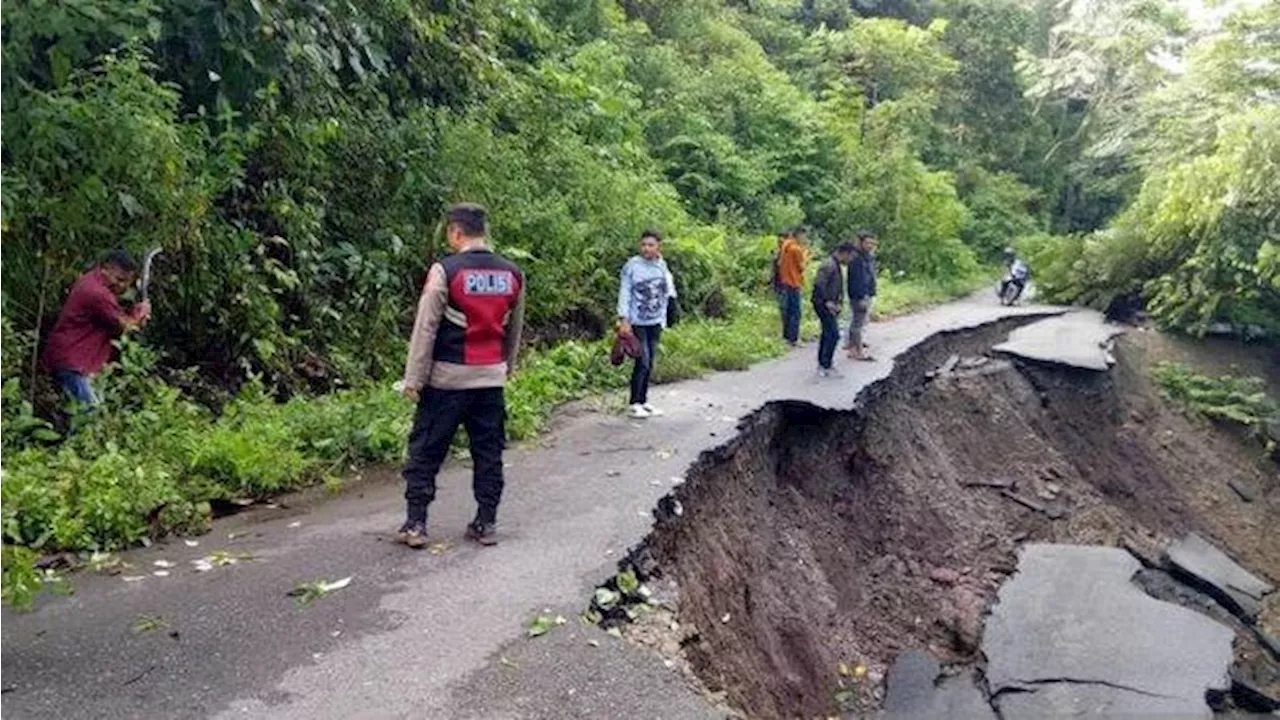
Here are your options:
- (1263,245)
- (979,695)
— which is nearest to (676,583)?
(979,695)

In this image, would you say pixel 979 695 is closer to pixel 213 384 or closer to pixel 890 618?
pixel 890 618

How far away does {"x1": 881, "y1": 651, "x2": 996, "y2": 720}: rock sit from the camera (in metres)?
7.98

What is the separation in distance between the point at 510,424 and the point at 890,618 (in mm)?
3706

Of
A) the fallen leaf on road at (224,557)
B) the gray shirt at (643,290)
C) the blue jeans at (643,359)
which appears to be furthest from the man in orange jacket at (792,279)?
the fallen leaf on road at (224,557)

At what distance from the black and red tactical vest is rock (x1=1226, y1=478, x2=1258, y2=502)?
45.3ft

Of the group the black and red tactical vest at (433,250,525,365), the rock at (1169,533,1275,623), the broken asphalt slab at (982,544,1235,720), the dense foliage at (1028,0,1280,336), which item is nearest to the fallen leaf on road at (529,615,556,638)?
the black and red tactical vest at (433,250,525,365)

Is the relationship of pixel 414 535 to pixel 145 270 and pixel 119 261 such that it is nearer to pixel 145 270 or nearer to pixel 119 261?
pixel 119 261

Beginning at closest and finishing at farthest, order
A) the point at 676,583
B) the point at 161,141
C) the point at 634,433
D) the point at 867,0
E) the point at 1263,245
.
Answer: the point at 676,583
the point at 161,141
the point at 634,433
the point at 1263,245
the point at 867,0

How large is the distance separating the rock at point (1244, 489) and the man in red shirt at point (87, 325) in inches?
587

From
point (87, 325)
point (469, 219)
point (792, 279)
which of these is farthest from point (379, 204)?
point (792, 279)

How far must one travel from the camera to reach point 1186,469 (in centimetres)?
1642

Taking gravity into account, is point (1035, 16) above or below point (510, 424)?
above

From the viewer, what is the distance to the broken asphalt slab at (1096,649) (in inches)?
297

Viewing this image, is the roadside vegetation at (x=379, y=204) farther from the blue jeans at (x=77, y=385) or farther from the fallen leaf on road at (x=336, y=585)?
the fallen leaf on road at (x=336, y=585)
